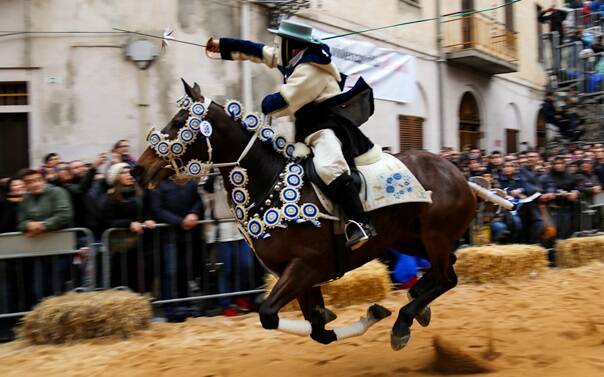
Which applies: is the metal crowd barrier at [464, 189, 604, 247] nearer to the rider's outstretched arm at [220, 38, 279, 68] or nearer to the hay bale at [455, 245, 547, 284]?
the hay bale at [455, 245, 547, 284]

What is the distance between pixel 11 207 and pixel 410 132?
11.3 meters

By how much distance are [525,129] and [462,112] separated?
4622 millimetres

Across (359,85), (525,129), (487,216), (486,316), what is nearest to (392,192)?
(359,85)

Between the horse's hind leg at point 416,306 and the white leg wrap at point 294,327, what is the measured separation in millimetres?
828

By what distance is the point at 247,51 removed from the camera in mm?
4984

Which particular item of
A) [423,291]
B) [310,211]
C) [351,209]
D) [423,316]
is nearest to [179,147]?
[310,211]

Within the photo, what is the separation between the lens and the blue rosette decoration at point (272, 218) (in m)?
4.67

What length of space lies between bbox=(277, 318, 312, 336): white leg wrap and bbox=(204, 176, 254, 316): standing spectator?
3093 mm

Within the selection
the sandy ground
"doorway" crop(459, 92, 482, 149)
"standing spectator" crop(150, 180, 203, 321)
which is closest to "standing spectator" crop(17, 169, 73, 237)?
"standing spectator" crop(150, 180, 203, 321)

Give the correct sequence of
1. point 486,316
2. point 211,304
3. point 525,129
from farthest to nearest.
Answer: point 525,129 → point 211,304 → point 486,316

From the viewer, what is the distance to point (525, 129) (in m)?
22.7

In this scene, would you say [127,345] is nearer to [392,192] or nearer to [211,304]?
[211,304]

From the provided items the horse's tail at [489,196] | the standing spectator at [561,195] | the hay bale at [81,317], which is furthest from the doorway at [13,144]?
the standing spectator at [561,195]

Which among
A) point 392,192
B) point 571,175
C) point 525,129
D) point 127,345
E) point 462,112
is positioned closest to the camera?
point 392,192
